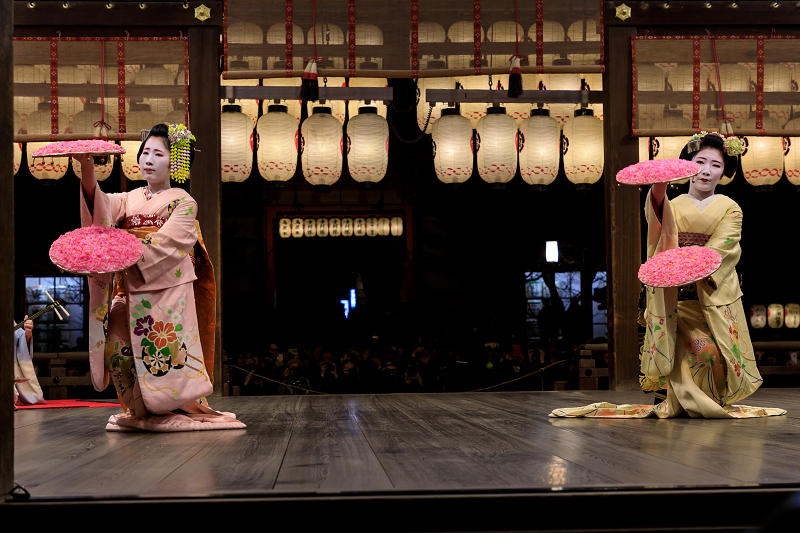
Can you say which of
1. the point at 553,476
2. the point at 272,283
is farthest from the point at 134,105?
the point at 272,283

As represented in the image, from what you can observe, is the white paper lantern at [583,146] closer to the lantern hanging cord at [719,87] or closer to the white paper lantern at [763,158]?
the lantern hanging cord at [719,87]

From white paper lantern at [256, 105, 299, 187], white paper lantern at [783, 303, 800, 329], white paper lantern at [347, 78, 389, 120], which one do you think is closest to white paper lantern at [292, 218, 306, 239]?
white paper lantern at [347, 78, 389, 120]

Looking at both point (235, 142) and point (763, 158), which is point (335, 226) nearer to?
point (235, 142)

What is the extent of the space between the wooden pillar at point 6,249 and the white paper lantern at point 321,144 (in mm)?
4654

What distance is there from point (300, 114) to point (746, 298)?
887cm

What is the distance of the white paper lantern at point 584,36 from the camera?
7035mm

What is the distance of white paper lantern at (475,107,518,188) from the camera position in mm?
7199

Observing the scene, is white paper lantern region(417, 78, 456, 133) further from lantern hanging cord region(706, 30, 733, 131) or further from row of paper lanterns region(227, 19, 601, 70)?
lantern hanging cord region(706, 30, 733, 131)

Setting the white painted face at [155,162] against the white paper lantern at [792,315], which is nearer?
the white painted face at [155,162]

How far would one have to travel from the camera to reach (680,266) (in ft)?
14.3

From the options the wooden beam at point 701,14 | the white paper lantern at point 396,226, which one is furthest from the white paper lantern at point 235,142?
the white paper lantern at point 396,226

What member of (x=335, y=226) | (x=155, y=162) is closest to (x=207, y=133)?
(x=155, y=162)

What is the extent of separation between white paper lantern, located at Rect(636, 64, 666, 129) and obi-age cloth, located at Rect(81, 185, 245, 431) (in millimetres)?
4603

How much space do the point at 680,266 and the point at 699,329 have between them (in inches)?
22.9
